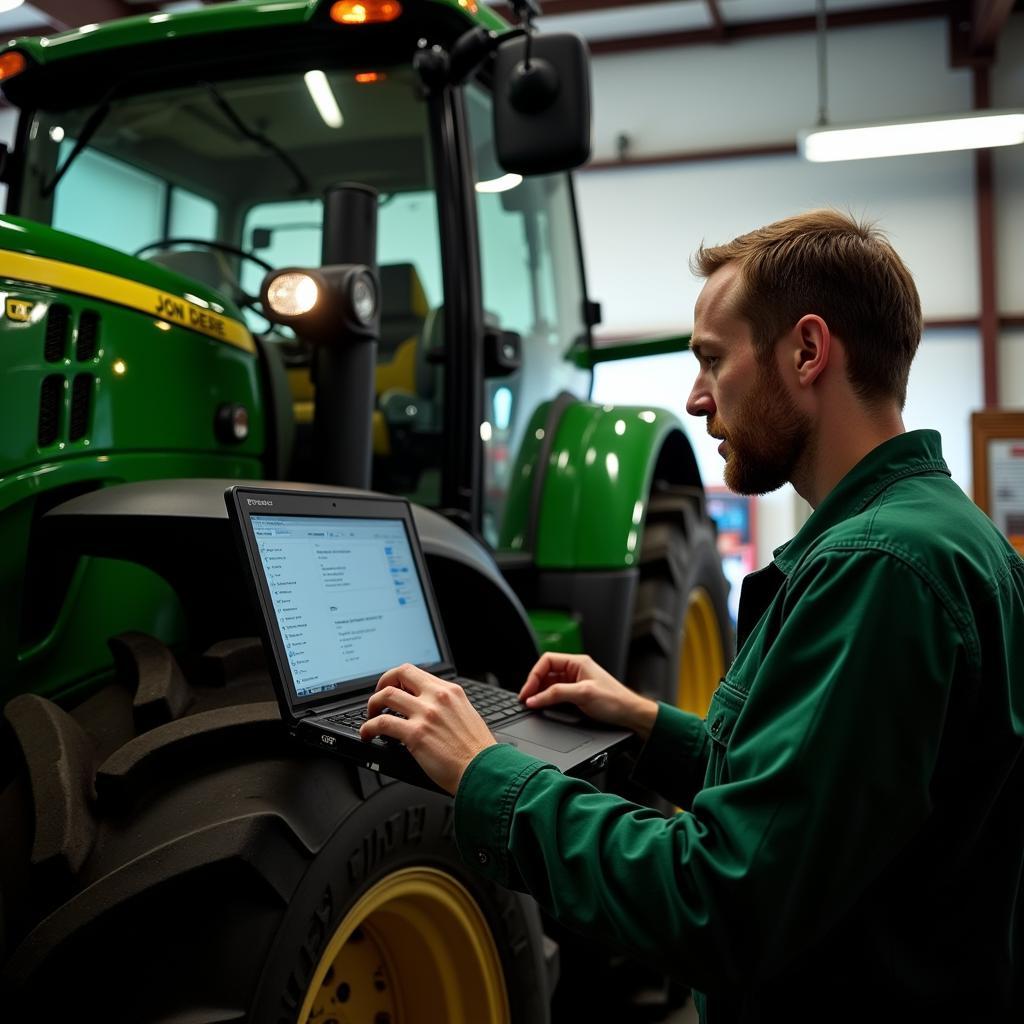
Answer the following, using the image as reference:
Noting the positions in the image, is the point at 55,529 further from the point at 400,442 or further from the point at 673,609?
the point at 673,609

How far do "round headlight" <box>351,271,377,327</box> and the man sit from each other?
0.86 metres

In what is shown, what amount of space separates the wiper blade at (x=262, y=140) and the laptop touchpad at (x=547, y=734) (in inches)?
66.3

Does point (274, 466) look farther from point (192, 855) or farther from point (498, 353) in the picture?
point (192, 855)

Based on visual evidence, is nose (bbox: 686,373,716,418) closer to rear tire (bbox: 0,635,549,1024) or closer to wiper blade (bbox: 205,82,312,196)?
rear tire (bbox: 0,635,549,1024)

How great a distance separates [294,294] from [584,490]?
3.89 ft

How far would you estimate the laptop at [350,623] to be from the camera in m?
1.37

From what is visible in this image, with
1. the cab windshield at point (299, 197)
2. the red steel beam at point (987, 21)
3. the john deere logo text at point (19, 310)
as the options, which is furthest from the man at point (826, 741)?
the red steel beam at point (987, 21)

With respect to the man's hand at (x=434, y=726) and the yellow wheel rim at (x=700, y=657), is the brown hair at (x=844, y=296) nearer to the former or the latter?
the man's hand at (x=434, y=726)

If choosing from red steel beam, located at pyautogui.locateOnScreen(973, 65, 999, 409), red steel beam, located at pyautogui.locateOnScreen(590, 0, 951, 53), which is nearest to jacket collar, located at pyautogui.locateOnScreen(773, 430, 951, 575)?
red steel beam, located at pyautogui.locateOnScreen(973, 65, 999, 409)

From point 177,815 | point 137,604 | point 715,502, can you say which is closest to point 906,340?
point 177,815

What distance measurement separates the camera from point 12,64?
265 cm

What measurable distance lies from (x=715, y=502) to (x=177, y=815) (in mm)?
7956

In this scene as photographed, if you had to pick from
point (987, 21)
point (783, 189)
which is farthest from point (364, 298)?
point (783, 189)

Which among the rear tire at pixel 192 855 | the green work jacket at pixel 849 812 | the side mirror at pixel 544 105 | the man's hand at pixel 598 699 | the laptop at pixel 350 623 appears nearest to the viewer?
the green work jacket at pixel 849 812
